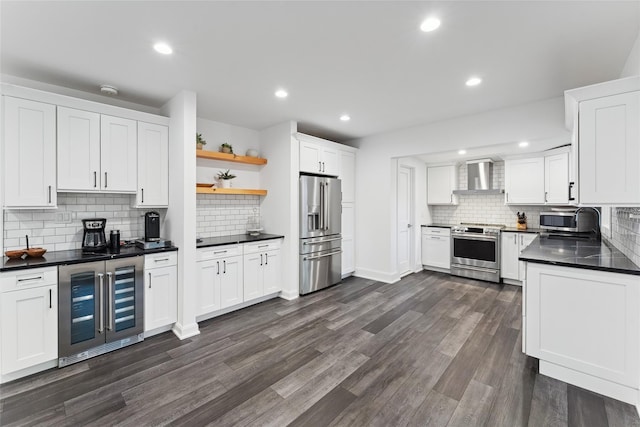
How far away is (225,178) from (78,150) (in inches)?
64.8

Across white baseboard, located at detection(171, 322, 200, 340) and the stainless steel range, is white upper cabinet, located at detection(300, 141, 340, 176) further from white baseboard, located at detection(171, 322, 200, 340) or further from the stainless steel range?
the stainless steel range

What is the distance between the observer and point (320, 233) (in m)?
4.51

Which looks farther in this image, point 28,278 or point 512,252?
point 512,252

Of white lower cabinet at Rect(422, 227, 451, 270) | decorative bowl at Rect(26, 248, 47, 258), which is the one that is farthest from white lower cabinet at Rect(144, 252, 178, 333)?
white lower cabinet at Rect(422, 227, 451, 270)

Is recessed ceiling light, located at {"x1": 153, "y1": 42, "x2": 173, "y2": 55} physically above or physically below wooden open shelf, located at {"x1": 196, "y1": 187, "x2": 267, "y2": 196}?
above

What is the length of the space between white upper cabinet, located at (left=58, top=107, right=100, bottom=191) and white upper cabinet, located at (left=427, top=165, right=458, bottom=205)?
19.0ft

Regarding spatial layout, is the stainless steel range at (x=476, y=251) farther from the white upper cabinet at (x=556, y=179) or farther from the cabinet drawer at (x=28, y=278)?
the cabinet drawer at (x=28, y=278)

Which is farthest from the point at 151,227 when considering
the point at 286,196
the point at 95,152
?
the point at 286,196

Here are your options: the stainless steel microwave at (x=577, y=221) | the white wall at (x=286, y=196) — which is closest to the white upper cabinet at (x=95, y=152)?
the white wall at (x=286, y=196)

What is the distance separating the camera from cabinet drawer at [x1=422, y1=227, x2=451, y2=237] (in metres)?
5.60

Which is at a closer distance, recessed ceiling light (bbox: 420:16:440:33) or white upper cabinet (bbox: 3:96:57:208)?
recessed ceiling light (bbox: 420:16:440:33)

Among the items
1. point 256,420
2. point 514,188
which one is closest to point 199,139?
point 256,420

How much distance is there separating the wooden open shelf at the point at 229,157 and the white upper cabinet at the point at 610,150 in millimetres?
3700

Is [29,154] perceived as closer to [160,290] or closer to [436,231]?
[160,290]
